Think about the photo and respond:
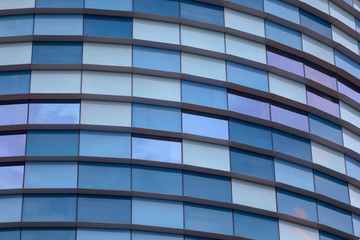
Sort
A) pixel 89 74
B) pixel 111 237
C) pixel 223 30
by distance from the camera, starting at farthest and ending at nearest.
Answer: pixel 223 30
pixel 89 74
pixel 111 237

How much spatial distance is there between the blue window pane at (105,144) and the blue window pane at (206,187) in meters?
3.25

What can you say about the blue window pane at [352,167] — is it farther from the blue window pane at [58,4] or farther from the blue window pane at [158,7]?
the blue window pane at [58,4]

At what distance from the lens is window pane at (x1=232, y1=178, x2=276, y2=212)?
39.5 meters

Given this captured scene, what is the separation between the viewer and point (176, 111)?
40.3 metres

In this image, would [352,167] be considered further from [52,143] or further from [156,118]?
[52,143]

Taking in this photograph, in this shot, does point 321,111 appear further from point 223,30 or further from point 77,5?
point 77,5

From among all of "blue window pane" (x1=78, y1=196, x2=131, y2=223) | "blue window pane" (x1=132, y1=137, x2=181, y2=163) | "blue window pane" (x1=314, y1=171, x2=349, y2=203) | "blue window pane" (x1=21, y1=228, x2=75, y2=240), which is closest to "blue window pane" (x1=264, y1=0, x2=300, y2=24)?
"blue window pane" (x1=314, y1=171, x2=349, y2=203)

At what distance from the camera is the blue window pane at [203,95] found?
40.8m

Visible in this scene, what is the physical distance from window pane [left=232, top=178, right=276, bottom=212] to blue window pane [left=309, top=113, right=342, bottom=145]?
16.4ft

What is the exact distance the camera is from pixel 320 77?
45188 millimetres

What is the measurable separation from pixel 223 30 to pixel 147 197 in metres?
10.6

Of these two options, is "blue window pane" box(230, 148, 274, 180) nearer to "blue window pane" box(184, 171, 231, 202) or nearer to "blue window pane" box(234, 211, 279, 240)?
"blue window pane" box(184, 171, 231, 202)

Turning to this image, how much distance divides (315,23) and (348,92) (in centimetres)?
446

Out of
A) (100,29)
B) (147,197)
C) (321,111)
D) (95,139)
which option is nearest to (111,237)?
(147,197)
